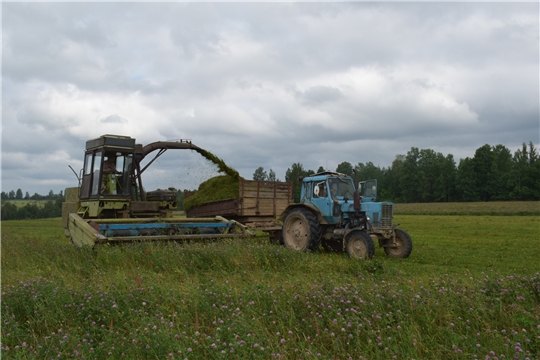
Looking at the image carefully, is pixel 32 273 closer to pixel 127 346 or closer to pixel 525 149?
pixel 127 346

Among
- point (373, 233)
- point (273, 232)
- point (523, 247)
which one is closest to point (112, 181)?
point (273, 232)

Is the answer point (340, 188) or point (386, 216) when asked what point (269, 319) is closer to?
point (386, 216)

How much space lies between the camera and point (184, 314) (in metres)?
4.96

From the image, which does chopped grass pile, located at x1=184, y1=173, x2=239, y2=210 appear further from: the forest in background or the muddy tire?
the forest in background

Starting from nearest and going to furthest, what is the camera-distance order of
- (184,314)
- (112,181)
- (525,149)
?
(184,314) → (112,181) → (525,149)

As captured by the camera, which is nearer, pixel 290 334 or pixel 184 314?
pixel 290 334

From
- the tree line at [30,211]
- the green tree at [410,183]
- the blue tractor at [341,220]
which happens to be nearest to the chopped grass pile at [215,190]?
the blue tractor at [341,220]

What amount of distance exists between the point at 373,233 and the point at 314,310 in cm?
649

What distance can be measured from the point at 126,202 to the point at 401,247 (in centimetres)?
724

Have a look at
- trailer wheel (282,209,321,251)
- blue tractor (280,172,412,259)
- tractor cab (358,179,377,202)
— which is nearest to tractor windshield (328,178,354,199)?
blue tractor (280,172,412,259)

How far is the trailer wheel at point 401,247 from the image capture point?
11328 mm

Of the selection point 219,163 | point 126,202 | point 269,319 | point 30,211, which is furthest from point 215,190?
point 30,211

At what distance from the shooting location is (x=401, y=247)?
11.5 m

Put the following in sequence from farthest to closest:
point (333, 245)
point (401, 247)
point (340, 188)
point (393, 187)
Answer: point (393, 187)
point (333, 245)
point (340, 188)
point (401, 247)
